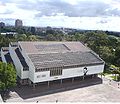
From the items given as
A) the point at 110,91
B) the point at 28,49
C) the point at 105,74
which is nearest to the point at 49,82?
the point at 28,49

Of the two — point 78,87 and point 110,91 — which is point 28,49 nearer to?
point 78,87

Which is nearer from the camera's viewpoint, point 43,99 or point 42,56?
point 43,99

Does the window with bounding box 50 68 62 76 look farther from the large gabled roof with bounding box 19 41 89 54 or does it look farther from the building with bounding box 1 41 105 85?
the large gabled roof with bounding box 19 41 89 54

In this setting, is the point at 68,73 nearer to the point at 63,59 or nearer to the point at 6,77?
the point at 63,59

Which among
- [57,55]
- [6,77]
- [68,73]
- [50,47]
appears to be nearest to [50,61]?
[57,55]

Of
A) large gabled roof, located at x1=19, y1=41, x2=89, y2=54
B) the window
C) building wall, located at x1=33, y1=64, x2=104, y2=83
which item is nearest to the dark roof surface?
the window

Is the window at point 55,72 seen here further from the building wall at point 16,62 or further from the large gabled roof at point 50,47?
the building wall at point 16,62

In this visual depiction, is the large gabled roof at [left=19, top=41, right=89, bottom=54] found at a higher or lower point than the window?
higher
